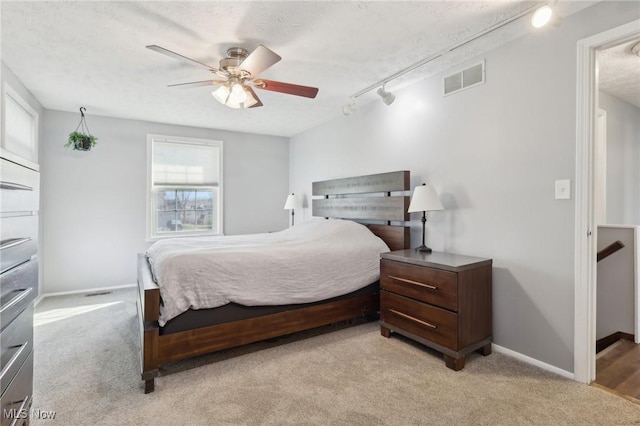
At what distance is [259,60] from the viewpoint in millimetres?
2186

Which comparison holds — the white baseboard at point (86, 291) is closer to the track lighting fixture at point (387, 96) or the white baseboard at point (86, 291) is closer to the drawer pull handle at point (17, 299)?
the drawer pull handle at point (17, 299)

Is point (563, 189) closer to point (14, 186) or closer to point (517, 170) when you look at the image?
point (517, 170)

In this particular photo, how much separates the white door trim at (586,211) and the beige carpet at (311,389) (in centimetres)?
22

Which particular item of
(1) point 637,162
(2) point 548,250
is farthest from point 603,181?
(2) point 548,250

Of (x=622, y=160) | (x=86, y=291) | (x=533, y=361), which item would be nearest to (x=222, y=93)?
(x=533, y=361)

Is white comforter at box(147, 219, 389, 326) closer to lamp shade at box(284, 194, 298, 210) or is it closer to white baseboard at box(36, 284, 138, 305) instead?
lamp shade at box(284, 194, 298, 210)

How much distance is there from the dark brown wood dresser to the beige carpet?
0.55 metres

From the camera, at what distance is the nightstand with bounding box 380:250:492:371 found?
7.34 feet

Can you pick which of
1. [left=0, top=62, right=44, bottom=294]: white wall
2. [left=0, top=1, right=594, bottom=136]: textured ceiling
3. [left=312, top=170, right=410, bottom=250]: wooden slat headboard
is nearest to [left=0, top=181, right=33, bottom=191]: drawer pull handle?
[left=0, top=1, right=594, bottom=136]: textured ceiling

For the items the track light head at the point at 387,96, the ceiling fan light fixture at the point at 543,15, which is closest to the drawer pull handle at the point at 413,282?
the track light head at the point at 387,96

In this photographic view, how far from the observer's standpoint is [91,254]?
14.3 ft

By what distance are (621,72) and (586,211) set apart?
1917mm

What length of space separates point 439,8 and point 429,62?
76 cm

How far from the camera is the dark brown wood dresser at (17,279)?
3.75 ft
